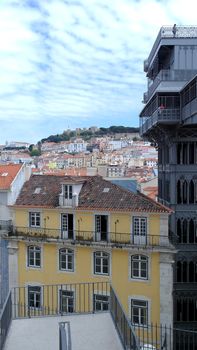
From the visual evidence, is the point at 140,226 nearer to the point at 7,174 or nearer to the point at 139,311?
the point at 139,311

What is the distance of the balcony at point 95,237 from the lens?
22828 mm

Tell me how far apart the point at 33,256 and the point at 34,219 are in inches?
81.1

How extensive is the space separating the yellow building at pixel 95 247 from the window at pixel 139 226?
15 mm

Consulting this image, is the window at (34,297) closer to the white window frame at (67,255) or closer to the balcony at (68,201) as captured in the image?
the white window frame at (67,255)

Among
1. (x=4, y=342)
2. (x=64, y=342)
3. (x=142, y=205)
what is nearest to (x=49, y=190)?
(x=142, y=205)

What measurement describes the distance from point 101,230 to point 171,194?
202 inches

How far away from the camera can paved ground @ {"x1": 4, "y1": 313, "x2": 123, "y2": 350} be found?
430 inches

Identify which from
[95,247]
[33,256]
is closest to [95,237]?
[95,247]

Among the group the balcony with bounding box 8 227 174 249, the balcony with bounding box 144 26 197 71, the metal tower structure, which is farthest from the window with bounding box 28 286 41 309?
the balcony with bounding box 144 26 197 71

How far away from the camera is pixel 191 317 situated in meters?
27.2

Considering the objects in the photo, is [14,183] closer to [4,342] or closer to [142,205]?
[142,205]

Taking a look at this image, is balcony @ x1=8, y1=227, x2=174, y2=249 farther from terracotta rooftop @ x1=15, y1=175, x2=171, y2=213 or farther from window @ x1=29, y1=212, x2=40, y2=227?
terracotta rooftop @ x1=15, y1=175, x2=171, y2=213

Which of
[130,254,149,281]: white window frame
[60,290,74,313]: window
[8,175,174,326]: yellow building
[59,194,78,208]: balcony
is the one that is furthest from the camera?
Result: [59,194,78,208]: balcony

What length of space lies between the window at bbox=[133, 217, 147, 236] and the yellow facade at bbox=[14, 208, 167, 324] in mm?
173
